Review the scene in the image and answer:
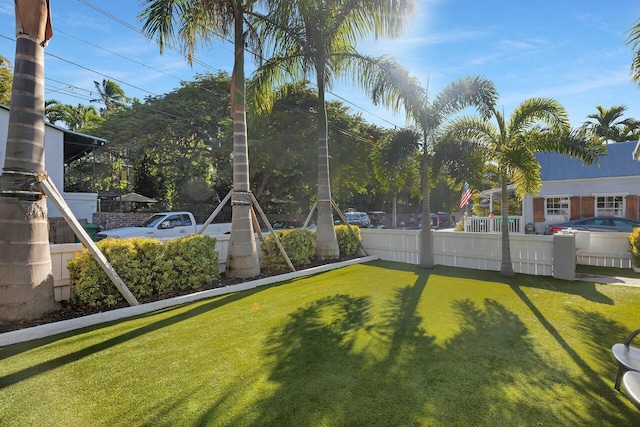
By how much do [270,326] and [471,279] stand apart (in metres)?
5.37

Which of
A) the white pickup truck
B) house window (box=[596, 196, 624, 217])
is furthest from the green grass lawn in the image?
house window (box=[596, 196, 624, 217])

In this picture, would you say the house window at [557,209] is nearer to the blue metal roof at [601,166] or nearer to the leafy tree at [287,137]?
the blue metal roof at [601,166]

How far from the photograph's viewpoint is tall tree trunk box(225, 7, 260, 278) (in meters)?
7.69

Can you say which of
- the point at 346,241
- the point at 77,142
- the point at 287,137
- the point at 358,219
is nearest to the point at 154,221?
the point at 346,241

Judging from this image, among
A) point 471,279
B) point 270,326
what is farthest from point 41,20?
point 471,279

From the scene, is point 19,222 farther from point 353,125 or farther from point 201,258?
point 353,125

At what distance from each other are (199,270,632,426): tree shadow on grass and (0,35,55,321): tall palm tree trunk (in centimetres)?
342

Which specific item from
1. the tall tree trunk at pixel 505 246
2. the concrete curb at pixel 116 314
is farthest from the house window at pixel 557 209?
the concrete curb at pixel 116 314

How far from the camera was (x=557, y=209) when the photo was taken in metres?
18.1

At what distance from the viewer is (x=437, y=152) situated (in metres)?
9.23

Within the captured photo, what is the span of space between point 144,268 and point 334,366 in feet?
13.6

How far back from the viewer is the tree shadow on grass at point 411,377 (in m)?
2.67

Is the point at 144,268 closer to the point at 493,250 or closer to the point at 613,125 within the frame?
the point at 493,250

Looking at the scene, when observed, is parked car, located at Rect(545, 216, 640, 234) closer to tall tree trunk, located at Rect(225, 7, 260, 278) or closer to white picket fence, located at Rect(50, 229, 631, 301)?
white picket fence, located at Rect(50, 229, 631, 301)
